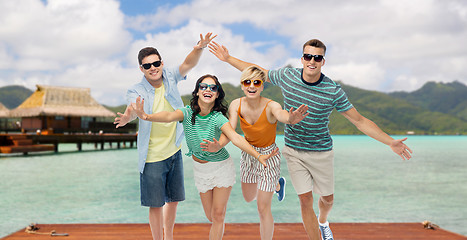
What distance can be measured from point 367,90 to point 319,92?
192 meters

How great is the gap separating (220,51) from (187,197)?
1556cm

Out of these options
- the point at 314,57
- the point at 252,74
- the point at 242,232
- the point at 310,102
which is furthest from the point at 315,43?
the point at 242,232

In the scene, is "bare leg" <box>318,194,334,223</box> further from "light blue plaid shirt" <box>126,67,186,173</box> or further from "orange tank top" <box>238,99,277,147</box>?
"light blue plaid shirt" <box>126,67,186,173</box>

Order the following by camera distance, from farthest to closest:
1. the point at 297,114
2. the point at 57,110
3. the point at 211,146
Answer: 1. the point at 57,110
2. the point at 297,114
3. the point at 211,146

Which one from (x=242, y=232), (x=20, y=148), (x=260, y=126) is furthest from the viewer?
(x=20, y=148)

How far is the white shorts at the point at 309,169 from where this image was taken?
3693mm

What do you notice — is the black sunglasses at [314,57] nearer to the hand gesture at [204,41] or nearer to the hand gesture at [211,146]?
the hand gesture at [204,41]

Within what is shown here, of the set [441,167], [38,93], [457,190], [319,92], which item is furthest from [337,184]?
[38,93]

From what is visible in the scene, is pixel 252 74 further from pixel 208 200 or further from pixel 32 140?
pixel 32 140

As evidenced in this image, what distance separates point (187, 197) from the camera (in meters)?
18.7

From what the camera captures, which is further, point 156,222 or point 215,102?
point 156,222

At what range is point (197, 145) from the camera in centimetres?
330

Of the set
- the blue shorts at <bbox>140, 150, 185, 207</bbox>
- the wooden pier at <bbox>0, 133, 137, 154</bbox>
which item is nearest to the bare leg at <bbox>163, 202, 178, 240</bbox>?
the blue shorts at <bbox>140, 150, 185, 207</bbox>

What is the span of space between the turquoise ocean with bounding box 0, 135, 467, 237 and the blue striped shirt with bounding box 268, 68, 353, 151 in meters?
10.9
